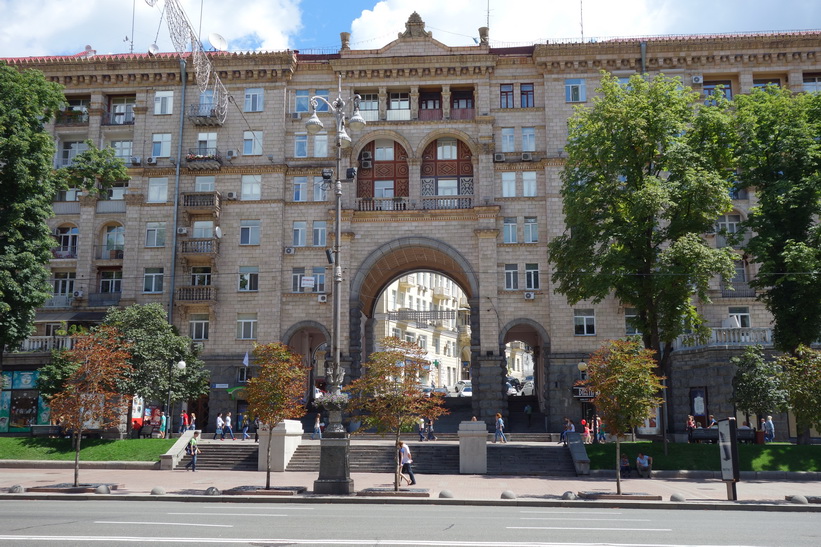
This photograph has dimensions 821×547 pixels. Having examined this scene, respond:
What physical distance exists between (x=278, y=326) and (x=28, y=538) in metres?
33.5

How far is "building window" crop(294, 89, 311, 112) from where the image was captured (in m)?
49.0

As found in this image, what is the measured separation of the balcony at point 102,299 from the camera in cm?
4747

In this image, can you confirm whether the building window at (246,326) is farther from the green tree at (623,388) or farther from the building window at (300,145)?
the green tree at (623,388)

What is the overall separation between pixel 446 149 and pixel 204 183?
1651 cm

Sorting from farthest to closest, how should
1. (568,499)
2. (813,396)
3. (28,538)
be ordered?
1. (813,396)
2. (568,499)
3. (28,538)

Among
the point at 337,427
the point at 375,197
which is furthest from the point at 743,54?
the point at 337,427

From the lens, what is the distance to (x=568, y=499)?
22.2 meters

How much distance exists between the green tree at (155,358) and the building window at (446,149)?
806 inches

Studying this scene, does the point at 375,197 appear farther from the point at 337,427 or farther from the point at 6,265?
the point at 337,427

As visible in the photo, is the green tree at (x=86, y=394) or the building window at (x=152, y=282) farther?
the building window at (x=152, y=282)

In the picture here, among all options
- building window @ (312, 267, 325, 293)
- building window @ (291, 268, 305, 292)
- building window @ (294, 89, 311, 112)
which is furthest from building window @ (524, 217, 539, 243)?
building window @ (294, 89, 311, 112)

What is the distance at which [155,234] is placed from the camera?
4812cm

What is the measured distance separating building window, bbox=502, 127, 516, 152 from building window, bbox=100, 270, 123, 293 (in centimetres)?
2740

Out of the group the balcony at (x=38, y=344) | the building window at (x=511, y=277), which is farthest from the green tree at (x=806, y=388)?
the balcony at (x=38, y=344)
